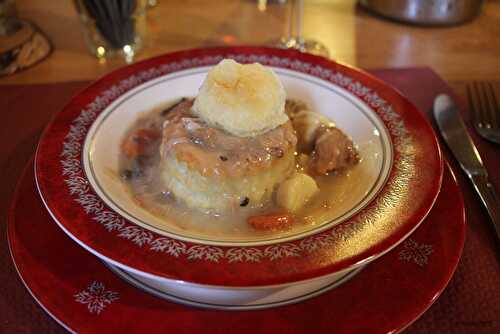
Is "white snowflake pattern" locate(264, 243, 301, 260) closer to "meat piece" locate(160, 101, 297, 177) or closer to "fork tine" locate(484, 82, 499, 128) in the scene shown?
"meat piece" locate(160, 101, 297, 177)

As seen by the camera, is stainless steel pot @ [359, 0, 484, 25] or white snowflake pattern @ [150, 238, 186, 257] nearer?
white snowflake pattern @ [150, 238, 186, 257]

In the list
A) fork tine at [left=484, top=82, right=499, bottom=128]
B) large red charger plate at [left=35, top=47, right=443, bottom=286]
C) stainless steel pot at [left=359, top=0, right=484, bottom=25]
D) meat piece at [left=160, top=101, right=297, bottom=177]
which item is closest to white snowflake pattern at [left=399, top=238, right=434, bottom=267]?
large red charger plate at [left=35, top=47, right=443, bottom=286]

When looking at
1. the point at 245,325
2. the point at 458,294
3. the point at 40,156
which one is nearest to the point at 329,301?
the point at 245,325

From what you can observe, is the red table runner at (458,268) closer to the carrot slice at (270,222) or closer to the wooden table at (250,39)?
the wooden table at (250,39)

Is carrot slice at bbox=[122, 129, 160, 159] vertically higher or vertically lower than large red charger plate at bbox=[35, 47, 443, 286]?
lower

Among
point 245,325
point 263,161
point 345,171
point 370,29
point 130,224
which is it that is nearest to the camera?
point 245,325

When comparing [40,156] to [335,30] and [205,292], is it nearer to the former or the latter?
[205,292]

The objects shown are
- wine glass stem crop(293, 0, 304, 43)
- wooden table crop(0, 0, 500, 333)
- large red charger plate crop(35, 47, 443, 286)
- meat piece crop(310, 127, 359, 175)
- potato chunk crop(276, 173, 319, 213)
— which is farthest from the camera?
wine glass stem crop(293, 0, 304, 43)

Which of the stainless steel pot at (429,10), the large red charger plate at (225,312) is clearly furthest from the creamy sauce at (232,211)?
the stainless steel pot at (429,10)
